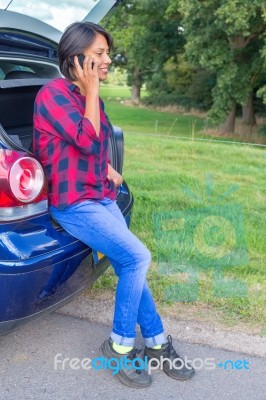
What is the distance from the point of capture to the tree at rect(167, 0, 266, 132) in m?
19.2

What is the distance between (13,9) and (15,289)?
1583 mm

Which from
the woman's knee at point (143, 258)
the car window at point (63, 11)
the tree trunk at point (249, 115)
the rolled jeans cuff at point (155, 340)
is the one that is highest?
the car window at point (63, 11)

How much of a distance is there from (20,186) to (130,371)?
1.02m

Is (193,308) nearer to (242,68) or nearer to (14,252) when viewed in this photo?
(14,252)

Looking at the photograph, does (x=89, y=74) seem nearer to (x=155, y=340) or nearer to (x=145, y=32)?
(x=155, y=340)

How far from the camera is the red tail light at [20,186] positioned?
8.05 ft

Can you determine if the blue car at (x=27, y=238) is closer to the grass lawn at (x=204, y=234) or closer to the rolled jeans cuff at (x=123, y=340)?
the rolled jeans cuff at (x=123, y=340)

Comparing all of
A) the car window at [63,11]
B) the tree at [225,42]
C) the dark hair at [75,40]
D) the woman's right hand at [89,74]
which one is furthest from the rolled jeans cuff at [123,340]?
the tree at [225,42]

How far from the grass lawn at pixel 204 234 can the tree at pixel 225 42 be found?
1268 centimetres

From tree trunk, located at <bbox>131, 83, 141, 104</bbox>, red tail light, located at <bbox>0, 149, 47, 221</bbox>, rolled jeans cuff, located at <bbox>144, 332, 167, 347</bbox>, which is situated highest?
red tail light, located at <bbox>0, 149, 47, 221</bbox>

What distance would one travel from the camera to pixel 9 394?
2521 mm

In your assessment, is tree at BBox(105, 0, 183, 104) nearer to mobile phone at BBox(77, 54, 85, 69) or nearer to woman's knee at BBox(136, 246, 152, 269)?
mobile phone at BBox(77, 54, 85, 69)

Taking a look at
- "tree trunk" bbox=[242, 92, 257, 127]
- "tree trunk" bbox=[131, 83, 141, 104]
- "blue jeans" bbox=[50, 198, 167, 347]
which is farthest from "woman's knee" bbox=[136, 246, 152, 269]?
"tree trunk" bbox=[131, 83, 141, 104]

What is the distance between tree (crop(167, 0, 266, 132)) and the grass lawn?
12.7m
